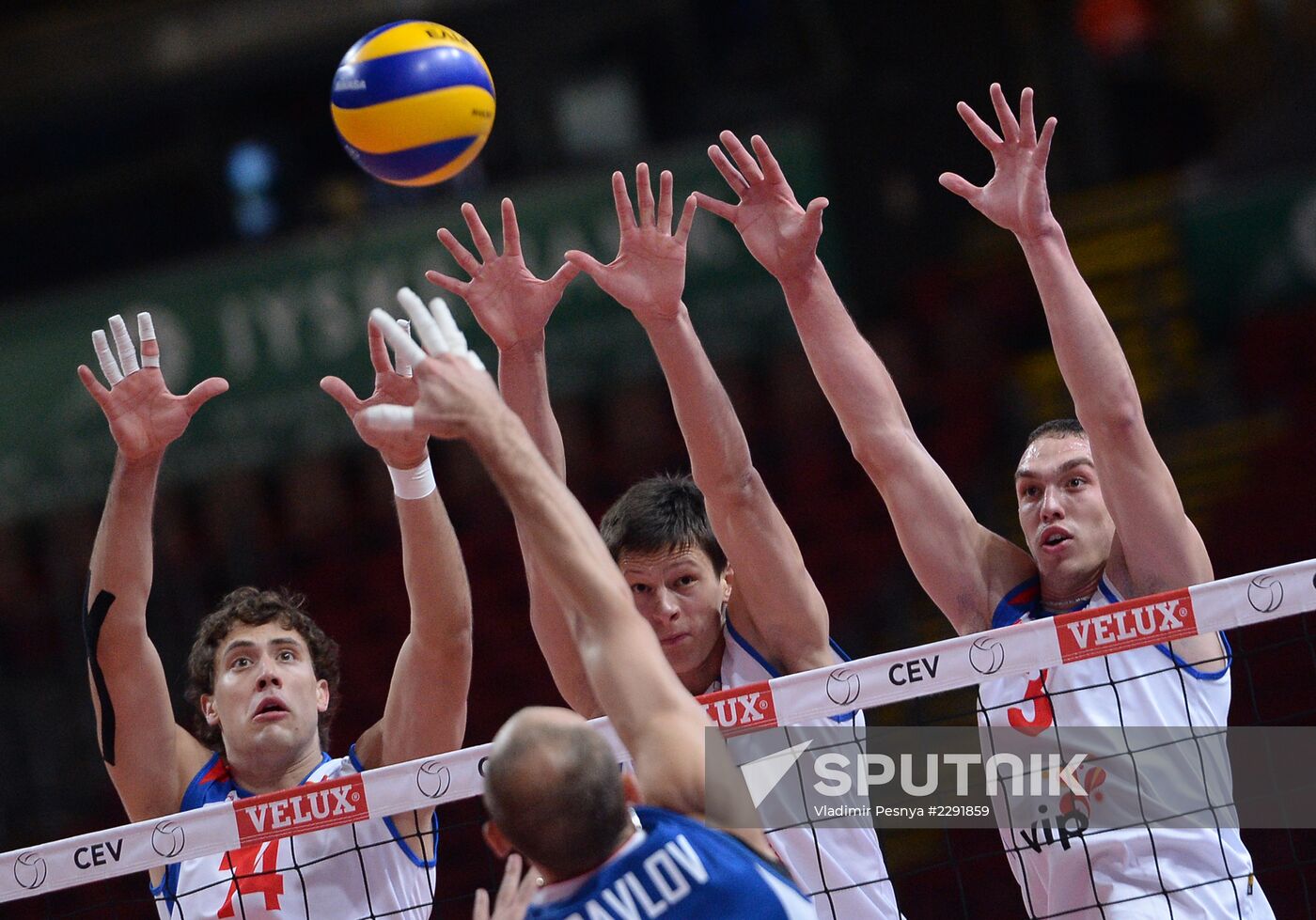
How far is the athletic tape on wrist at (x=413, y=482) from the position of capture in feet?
15.0

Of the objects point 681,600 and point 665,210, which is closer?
point 681,600

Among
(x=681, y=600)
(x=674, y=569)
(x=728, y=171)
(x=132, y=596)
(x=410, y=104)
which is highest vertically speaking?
(x=410, y=104)

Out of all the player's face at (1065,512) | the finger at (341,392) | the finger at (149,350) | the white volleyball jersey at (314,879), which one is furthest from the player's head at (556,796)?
the finger at (149,350)

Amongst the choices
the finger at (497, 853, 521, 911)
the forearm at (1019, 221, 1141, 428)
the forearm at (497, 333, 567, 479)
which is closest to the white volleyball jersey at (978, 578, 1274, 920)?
the forearm at (1019, 221, 1141, 428)

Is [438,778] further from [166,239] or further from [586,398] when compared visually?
[166,239]

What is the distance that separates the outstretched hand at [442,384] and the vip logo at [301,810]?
5.34ft

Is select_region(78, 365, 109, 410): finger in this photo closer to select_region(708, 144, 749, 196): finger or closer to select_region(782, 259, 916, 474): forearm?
select_region(708, 144, 749, 196): finger

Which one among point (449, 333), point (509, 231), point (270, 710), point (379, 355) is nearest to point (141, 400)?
point (379, 355)

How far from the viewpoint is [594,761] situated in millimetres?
2943

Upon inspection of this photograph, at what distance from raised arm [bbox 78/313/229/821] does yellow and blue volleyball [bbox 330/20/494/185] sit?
1.13 metres

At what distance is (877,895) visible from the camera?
4.45 meters

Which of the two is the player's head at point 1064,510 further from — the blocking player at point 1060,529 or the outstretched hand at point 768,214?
the outstretched hand at point 768,214

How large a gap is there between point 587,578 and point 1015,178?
2245mm

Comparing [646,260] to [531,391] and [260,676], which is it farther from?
[260,676]
